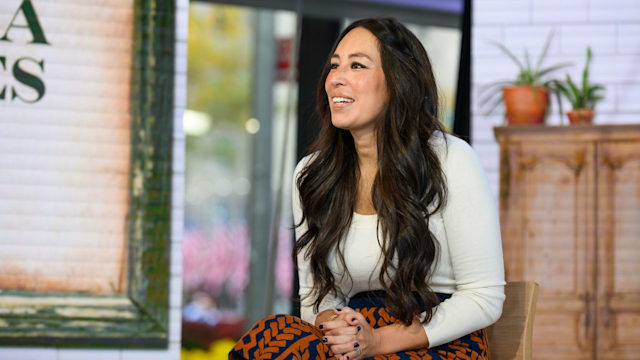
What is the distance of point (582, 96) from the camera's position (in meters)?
3.53

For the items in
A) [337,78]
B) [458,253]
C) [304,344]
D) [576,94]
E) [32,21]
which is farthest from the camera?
[576,94]

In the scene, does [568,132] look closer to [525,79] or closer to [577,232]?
[525,79]

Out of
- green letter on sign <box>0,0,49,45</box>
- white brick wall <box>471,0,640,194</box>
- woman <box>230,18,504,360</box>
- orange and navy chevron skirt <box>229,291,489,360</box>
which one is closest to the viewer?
orange and navy chevron skirt <box>229,291,489,360</box>

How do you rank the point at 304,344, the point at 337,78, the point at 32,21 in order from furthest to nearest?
the point at 32,21 < the point at 337,78 < the point at 304,344

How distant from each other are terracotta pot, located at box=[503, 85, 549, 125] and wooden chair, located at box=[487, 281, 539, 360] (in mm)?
1790

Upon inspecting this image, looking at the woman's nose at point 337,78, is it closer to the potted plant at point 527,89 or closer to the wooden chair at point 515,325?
the wooden chair at point 515,325

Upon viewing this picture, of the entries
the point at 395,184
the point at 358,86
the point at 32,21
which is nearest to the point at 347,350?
the point at 395,184

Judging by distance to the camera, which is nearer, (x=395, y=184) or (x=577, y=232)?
(x=395, y=184)

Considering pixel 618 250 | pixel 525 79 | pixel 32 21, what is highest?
pixel 32 21

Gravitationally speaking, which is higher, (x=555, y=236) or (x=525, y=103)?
(x=525, y=103)

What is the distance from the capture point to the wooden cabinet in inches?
138

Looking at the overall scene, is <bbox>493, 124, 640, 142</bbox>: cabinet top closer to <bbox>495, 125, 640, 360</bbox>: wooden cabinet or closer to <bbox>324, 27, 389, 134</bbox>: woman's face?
<bbox>495, 125, 640, 360</bbox>: wooden cabinet

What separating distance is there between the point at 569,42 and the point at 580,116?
1.10ft

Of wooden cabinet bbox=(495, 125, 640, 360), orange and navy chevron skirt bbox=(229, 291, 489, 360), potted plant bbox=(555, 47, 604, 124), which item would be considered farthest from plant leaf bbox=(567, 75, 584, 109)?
orange and navy chevron skirt bbox=(229, 291, 489, 360)
